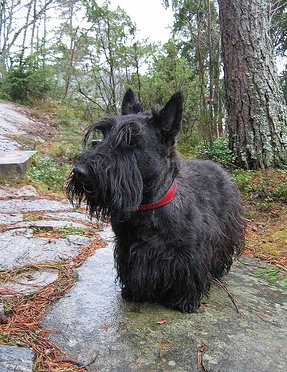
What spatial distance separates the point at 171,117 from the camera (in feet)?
8.02

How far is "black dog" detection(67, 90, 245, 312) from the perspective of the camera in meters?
2.27

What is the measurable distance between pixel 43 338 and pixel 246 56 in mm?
4725

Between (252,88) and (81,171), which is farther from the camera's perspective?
(252,88)

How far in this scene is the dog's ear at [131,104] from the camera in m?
2.86

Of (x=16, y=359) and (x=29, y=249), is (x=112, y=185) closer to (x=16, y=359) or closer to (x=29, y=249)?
(x=16, y=359)

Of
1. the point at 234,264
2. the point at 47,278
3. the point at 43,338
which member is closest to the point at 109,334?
the point at 43,338

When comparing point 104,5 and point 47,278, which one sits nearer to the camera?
point 47,278

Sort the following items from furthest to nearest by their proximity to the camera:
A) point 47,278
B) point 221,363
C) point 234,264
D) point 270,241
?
point 270,241
point 234,264
point 47,278
point 221,363

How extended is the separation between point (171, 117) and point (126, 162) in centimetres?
42

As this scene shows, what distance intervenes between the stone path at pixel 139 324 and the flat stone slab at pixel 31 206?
1.25m

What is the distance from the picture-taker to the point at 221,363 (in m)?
1.86

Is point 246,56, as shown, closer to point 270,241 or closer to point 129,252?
point 270,241

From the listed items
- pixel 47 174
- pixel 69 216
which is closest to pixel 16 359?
pixel 69 216

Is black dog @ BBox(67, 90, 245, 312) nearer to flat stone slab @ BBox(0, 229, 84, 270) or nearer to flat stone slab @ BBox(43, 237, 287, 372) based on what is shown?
flat stone slab @ BBox(43, 237, 287, 372)
